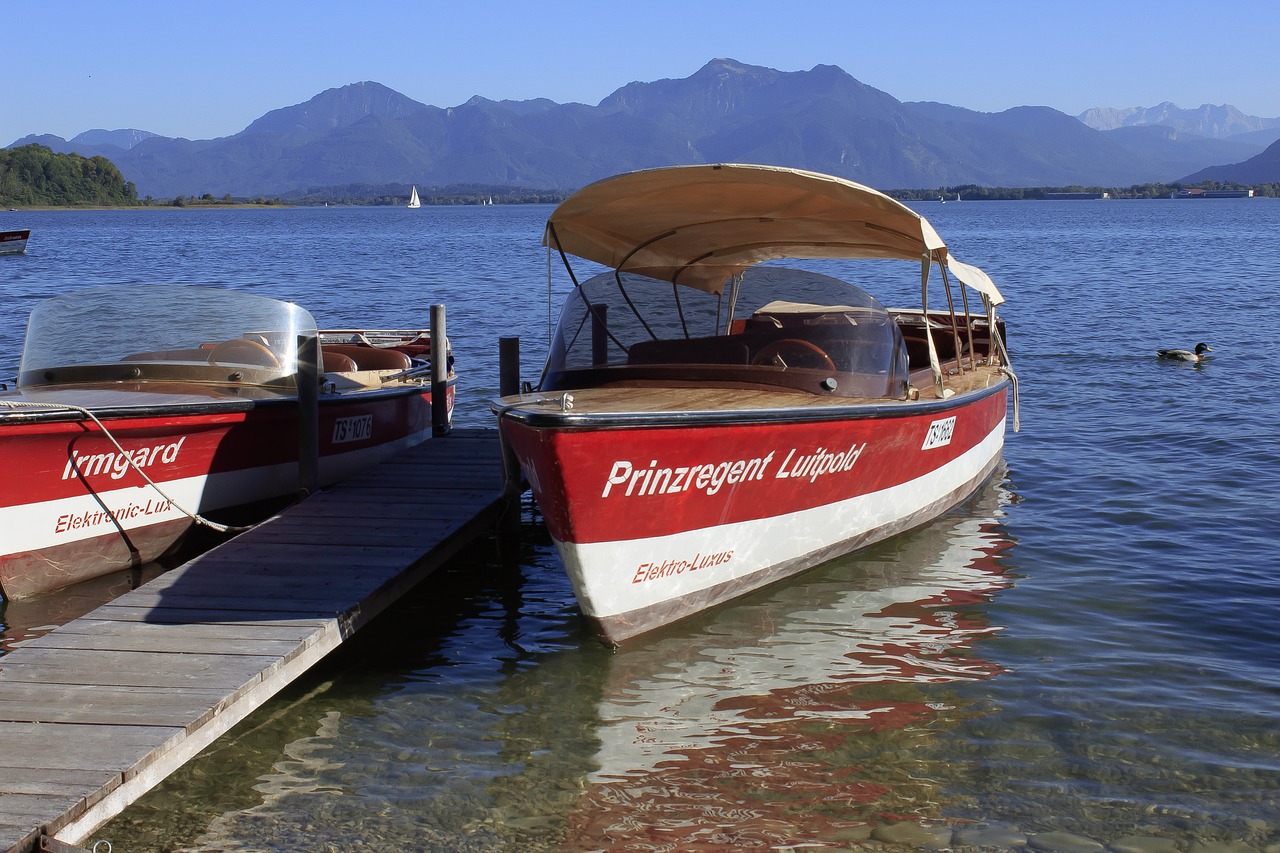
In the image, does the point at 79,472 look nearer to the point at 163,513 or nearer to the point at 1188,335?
the point at 163,513

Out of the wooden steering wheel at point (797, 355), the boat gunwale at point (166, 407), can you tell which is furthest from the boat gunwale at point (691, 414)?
the boat gunwale at point (166, 407)

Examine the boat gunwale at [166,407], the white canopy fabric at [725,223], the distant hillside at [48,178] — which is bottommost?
the boat gunwale at [166,407]

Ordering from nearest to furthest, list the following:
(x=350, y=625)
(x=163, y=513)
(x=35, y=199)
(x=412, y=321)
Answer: (x=350, y=625)
(x=163, y=513)
(x=412, y=321)
(x=35, y=199)

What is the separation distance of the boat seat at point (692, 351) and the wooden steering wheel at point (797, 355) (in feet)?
0.43

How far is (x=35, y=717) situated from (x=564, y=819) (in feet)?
8.20

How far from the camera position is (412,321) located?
29.5 metres

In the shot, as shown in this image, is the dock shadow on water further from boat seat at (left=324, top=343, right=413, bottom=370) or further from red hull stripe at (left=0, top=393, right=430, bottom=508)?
boat seat at (left=324, top=343, right=413, bottom=370)

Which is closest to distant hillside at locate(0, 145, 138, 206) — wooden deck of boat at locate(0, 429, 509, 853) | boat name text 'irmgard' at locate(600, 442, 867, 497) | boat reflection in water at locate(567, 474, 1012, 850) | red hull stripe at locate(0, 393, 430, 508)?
red hull stripe at locate(0, 393, 430, 508)

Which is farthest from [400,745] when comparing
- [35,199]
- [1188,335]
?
[35,199]

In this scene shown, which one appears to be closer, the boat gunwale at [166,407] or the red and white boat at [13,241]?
the boat gunwale at [166,407]

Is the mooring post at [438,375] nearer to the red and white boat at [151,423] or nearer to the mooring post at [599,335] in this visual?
the red and white boat at [151,423]

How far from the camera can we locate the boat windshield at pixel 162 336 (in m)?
9.99

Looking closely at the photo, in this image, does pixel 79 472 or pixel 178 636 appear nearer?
pixel 178 636

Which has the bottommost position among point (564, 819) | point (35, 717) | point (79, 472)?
point (564, 819)
